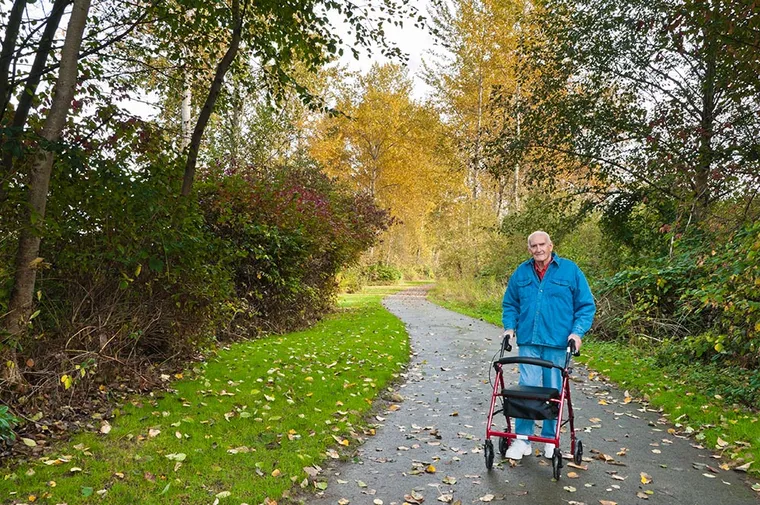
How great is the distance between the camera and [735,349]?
809 centimetres

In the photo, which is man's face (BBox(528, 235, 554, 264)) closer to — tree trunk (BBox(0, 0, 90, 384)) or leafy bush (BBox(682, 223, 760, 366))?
leafy bush (BBox(682, 223, 760, 366))

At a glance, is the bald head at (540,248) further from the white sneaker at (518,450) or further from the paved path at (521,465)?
the paved path at (521,465)

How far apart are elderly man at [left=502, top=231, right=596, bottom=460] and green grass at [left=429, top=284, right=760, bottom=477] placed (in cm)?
197

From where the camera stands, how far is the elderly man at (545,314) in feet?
15.9

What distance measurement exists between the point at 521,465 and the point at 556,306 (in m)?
1.53

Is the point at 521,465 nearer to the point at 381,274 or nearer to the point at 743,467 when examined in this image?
the point at 743,467

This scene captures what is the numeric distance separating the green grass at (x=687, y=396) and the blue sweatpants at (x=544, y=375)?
5.94 ft

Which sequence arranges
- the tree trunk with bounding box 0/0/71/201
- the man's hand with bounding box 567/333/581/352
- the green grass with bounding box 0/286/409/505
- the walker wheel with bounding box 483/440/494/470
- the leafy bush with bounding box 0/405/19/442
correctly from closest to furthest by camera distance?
the leafy bush with bounding box 0/405/19/442
the green grass with bounding box 0/286/409/505
the man's hand with bounding box 567/333/581/352
the walker wheel with bounding box 483/440/494/470
the tree trunk with bounding box 0/0/71/201

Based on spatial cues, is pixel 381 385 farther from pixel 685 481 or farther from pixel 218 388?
pixel 685 481

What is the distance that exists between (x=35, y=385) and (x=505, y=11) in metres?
23.6

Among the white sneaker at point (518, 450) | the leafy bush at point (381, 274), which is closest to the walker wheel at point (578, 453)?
the white sneaker at point (518, 450)

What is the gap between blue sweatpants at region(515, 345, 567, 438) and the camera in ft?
16.1

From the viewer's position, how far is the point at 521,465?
4930 millimetres

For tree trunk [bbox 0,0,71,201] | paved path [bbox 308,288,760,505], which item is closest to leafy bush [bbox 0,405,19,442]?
paved path [bbox 308,288,760,505]
